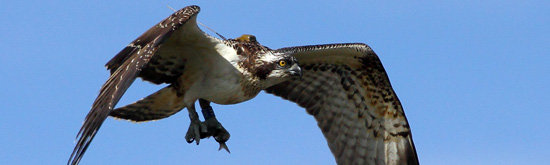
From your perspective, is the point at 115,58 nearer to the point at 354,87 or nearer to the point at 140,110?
the point at 140,110

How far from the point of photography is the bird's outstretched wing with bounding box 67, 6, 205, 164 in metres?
11.0

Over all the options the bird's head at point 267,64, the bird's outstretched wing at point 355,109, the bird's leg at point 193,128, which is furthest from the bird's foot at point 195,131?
the bird's outstretched wing at point 355,109

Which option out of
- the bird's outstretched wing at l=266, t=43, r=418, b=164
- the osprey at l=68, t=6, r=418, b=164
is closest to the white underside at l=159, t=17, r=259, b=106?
the osprey at l=68, t=6, r=418, b=164

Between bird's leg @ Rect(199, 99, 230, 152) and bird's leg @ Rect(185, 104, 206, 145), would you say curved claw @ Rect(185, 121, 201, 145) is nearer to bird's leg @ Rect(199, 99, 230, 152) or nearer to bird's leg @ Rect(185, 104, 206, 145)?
bird's leg @ Rect(185, 104, 206, 145)

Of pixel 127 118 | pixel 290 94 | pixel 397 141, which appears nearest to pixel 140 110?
pixel 127 118

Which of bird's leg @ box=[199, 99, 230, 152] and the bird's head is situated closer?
the bird's head

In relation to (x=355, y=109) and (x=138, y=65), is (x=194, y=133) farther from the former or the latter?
(x=355, y=109)

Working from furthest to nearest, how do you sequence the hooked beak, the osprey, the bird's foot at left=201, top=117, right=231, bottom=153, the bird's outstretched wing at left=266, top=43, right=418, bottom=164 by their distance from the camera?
the bird's outstretched wing at left=266, top=43, right=418, bottom=164 < the bird's foot at left=201, top=117, right=231, bottom=153 < the hooked beak < the osprey

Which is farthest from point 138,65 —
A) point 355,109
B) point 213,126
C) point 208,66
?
point 355,109

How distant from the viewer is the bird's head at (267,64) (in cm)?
1341

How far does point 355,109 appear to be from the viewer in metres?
15.4

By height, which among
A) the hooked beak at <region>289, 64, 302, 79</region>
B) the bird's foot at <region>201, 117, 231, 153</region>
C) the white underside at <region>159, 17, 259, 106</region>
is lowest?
the bird's foot at <region>201, 117, 231, 153</region>

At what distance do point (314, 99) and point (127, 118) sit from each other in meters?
2.67

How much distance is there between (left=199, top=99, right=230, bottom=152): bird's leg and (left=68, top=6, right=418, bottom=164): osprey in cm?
1
